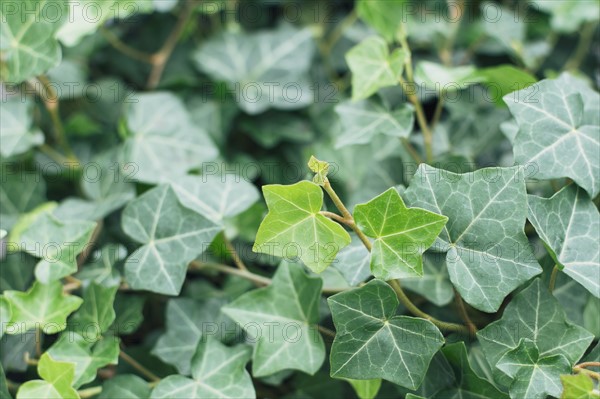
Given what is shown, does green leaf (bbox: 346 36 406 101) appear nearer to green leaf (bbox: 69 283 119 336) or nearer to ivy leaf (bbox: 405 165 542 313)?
ivy leaf (bbox: 405 165 542 313)

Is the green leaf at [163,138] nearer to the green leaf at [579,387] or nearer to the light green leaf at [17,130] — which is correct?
the light green leaf at [17,130]

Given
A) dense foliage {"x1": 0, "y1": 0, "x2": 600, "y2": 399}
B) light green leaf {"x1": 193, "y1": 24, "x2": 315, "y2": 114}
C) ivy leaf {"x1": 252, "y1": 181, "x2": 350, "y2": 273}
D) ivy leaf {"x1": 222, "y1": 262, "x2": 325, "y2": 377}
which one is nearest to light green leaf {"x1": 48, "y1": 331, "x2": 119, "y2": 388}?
dense foliage {"x1": 0, "y1": 0, "x2": 600, "y2": 399}

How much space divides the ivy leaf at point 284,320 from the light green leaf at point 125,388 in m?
0.15

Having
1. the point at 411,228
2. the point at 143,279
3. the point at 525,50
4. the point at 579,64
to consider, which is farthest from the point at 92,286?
the point at 579,64

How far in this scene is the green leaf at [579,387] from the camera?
625mm

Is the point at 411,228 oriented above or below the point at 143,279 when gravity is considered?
above

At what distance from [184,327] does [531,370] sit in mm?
470

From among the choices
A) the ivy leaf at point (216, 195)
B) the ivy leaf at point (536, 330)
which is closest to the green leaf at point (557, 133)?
the ivy leaf at point (536, 330)

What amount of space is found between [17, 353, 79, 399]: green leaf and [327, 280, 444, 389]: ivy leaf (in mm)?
314

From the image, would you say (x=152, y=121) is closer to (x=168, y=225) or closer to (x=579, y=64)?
(x=168, y=225)

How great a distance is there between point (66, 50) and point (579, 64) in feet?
3.26

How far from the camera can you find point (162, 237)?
87 cm

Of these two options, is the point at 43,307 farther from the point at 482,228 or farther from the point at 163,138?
the point at 482,228

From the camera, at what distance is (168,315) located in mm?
914
